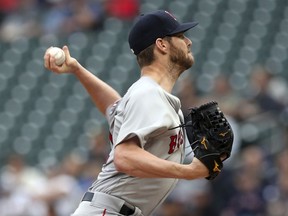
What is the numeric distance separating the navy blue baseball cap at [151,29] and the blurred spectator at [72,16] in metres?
7.20

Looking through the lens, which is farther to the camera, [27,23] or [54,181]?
[27,23]

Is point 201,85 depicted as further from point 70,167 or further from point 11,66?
point 11,66

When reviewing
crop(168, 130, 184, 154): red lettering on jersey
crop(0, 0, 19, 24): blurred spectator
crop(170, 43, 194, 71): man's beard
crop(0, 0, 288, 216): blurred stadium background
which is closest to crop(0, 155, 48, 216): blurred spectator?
crop(0, 0, 288, 216): blurred stadium background

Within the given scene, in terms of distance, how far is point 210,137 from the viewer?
3953 millimetres

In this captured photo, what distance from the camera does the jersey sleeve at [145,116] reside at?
153 inches

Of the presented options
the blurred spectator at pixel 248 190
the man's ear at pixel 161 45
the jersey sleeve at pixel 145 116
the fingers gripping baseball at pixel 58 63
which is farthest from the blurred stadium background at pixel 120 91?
the jersey sleeve at pixel 145 116

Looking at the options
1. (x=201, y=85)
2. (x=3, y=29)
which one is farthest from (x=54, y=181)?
(x=3, y=29)

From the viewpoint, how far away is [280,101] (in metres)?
8.51

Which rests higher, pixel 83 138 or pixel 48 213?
pixel 48 213

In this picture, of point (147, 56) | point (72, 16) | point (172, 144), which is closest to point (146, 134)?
point (172, 144)

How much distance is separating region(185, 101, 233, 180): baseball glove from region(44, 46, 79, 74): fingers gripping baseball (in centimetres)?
90

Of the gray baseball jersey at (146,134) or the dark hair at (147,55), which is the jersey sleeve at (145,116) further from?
the dark hair at (147,55)

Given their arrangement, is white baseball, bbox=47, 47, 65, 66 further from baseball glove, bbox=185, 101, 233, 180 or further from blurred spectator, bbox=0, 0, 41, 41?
blurred spectator, bbox=0, 0, 41, 41

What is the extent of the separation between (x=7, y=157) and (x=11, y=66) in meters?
1.96
